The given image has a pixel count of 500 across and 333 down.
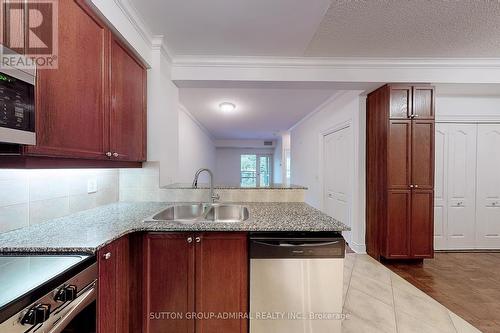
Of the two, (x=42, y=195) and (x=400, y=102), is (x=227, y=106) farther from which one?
(x=42, y=195)

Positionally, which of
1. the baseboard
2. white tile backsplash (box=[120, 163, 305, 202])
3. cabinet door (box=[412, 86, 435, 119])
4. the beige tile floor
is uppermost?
cabinet door (box=[412, 86, 435, 119])

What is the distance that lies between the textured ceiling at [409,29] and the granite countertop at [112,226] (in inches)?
65.2

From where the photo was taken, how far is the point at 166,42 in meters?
2.37

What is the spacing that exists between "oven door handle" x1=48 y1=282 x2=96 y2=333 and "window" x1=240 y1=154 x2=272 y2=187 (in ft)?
30.1

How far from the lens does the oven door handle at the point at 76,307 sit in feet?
2.89

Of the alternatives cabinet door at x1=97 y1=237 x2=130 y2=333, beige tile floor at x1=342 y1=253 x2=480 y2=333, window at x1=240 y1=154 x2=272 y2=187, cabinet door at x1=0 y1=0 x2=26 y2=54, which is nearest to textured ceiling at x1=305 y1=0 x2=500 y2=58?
cabinet door at x1=0 y1=0 x2=26 y2=54

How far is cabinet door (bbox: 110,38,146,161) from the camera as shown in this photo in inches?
67.2

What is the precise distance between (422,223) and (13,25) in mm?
3901

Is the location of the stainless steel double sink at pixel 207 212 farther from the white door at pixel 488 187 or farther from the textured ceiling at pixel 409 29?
the white door at pixel 488 187

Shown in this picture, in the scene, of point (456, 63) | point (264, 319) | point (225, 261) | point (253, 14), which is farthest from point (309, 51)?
point (264, 319)

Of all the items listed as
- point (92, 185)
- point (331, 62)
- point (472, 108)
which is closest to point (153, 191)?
point (92, 185)

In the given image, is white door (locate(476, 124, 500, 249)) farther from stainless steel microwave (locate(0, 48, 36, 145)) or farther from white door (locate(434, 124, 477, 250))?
stainless steel microwave (locate(0, 48, 36, 145))

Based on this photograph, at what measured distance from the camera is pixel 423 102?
9.39ft

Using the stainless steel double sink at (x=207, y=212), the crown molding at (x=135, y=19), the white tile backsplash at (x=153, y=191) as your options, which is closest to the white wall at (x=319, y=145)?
the white tile backsplash at (x=153, y=191)
